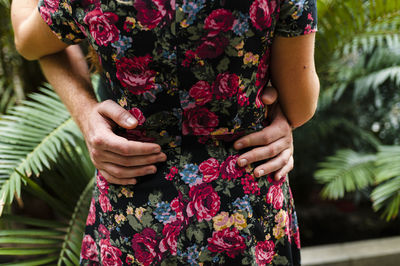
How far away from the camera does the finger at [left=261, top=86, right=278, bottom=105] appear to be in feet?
2.03

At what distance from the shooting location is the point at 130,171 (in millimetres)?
607

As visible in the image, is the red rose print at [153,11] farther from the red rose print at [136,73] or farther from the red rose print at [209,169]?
the red rose print at [209,169]

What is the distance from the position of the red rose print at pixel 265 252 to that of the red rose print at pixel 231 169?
0.49 feet

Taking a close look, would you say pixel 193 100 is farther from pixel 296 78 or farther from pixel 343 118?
pixel 343 118

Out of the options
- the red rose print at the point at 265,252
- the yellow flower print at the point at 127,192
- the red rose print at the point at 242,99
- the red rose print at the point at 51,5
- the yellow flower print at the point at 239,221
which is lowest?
the red rose print at the point at 265,252

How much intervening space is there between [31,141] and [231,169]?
0.83 meters

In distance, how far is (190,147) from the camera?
592 mm

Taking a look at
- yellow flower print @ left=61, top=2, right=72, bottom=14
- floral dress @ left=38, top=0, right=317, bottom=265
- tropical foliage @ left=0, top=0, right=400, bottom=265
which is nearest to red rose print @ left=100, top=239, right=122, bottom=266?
floral dress @ left=38, top=0, right=317, bottom=265

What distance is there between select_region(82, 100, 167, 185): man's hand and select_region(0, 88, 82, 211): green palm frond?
1.33 ft

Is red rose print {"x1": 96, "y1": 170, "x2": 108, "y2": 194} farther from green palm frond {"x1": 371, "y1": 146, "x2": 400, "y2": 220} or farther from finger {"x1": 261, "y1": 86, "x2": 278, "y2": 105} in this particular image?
green palm frond {"x1": 371, "y1": 146, "x2": 400, "y2": 220}

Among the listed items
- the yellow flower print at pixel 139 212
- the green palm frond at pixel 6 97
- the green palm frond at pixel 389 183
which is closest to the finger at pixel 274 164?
the yellow flower print at pixel 139 212

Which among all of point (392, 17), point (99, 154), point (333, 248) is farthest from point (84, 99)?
point (333, 248)

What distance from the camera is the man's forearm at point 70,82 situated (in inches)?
29.7

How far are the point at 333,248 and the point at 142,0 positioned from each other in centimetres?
186
